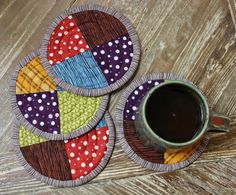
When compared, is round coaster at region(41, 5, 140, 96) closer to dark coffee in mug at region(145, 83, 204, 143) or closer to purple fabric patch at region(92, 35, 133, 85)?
purple fabric patch at region(92, 35, 133, 85)

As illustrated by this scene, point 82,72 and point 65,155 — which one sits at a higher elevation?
point 82,72

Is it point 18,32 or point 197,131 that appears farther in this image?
→ point 18,32

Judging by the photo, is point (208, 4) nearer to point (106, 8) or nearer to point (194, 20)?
point (194, 20)

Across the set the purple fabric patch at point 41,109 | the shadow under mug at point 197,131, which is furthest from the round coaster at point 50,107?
the shadow under mug at point 197,131

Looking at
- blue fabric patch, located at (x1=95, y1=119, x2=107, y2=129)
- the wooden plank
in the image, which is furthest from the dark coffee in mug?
the wooden plank

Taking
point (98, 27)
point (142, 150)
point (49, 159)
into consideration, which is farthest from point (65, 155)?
point (98, 27)

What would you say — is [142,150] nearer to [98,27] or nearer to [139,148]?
[139,148]
